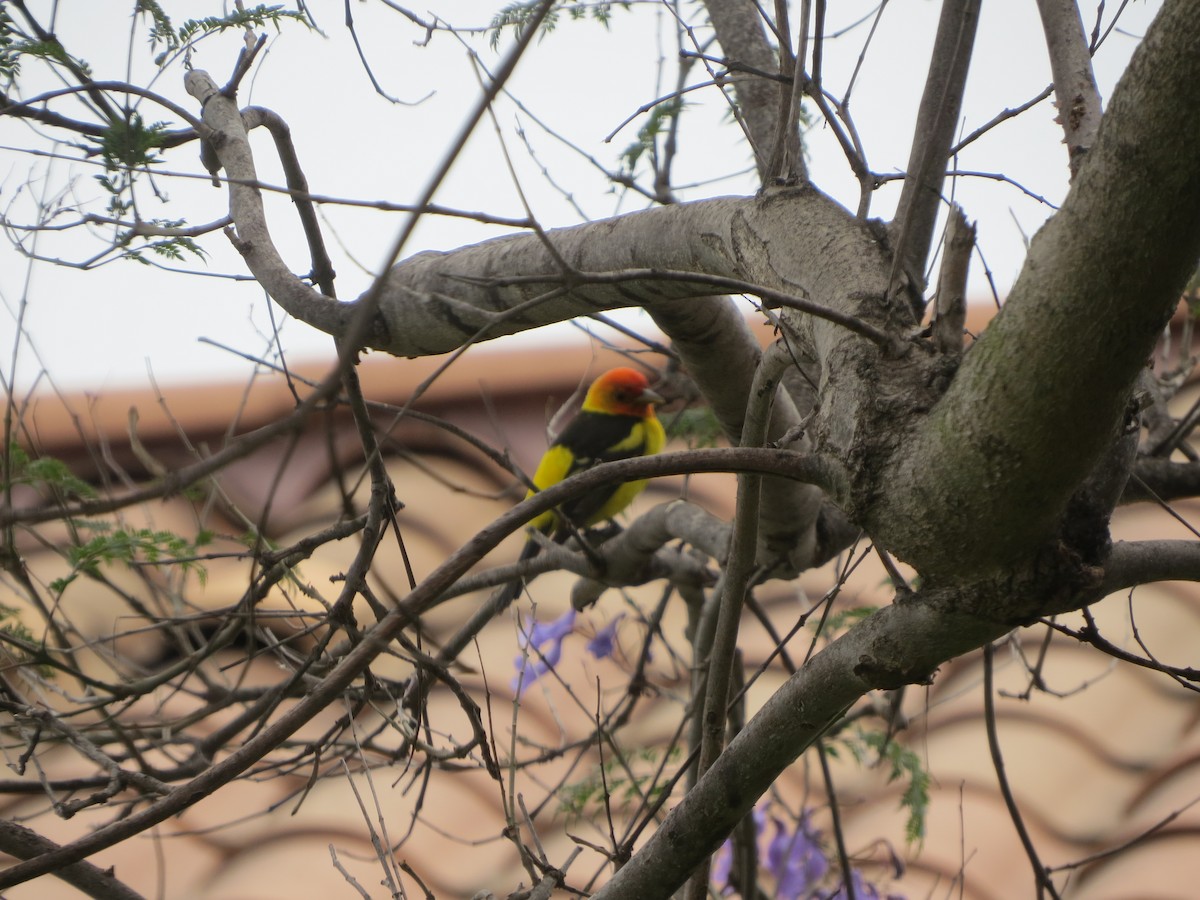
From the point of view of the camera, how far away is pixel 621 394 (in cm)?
524

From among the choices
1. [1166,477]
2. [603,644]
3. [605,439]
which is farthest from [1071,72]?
[605,439]

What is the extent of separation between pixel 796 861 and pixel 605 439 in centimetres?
261

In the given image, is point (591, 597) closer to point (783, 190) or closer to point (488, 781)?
point (488, 781)

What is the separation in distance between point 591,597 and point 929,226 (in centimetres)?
155

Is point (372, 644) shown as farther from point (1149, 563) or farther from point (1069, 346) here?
point (1149, 563)

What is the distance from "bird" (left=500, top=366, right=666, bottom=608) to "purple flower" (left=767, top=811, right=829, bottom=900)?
2.10m

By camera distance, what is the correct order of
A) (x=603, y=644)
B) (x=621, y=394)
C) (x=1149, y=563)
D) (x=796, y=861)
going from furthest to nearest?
(x=621, y=394)
(x=603, y=644)
(x=796, y=861)
(x=1149, y=563)

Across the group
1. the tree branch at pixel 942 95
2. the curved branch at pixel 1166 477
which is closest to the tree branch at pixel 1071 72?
the tree branch at pixel 942 95

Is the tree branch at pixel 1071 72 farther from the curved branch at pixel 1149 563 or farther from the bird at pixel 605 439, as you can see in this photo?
the bird at pixel 605 439

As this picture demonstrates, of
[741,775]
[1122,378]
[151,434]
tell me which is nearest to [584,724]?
[151,434]

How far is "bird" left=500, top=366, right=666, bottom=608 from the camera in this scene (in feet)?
15.9

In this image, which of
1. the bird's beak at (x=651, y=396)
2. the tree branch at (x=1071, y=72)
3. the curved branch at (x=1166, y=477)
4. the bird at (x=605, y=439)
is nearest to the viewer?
the tree branch at (x=1071, y=72)

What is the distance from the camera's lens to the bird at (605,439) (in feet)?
15.9

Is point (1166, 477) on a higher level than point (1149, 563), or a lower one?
higher
